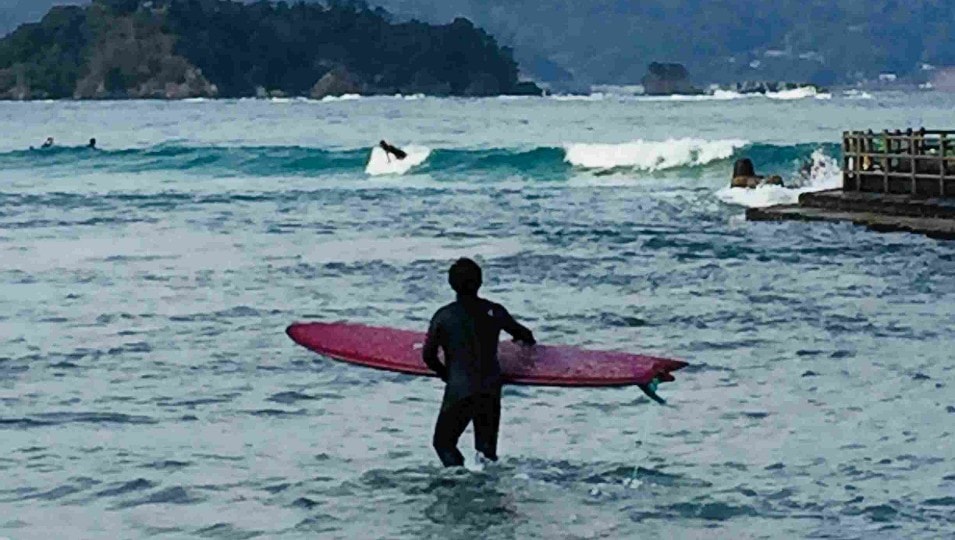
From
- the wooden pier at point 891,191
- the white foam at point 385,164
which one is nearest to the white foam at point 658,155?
the white foam at point 385,164

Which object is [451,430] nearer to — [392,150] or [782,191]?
[782,191]

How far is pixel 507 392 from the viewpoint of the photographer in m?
18.8

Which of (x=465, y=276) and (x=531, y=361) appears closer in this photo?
(x=465, y=276)

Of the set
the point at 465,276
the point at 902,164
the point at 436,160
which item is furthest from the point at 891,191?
the point at 436,160

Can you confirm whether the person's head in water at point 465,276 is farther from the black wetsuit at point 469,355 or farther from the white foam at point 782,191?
the white foam at point 782,191

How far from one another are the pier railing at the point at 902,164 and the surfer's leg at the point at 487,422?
73.8 ft

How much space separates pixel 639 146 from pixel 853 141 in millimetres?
33946

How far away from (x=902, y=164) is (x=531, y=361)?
23744mm

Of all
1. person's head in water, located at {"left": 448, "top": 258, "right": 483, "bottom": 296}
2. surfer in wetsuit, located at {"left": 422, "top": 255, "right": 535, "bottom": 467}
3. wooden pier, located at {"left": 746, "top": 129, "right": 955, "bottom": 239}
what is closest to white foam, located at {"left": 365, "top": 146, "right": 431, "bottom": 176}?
wooden pier, located at {"left": 746, "top": 129, "right": 955, "bottom": 239}

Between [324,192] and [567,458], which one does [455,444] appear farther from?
[324,192]

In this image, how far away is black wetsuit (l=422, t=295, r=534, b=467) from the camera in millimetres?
13984

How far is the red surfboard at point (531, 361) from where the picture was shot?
1477 cm

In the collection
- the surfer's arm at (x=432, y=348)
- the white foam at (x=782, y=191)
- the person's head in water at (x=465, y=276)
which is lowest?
the white foam at (x=782, y=191)

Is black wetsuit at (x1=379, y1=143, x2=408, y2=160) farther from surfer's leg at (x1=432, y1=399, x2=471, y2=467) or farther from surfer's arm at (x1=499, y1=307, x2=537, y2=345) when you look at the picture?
surfer's arm at (x1=499, y1=307, x2=537, y2=345)
